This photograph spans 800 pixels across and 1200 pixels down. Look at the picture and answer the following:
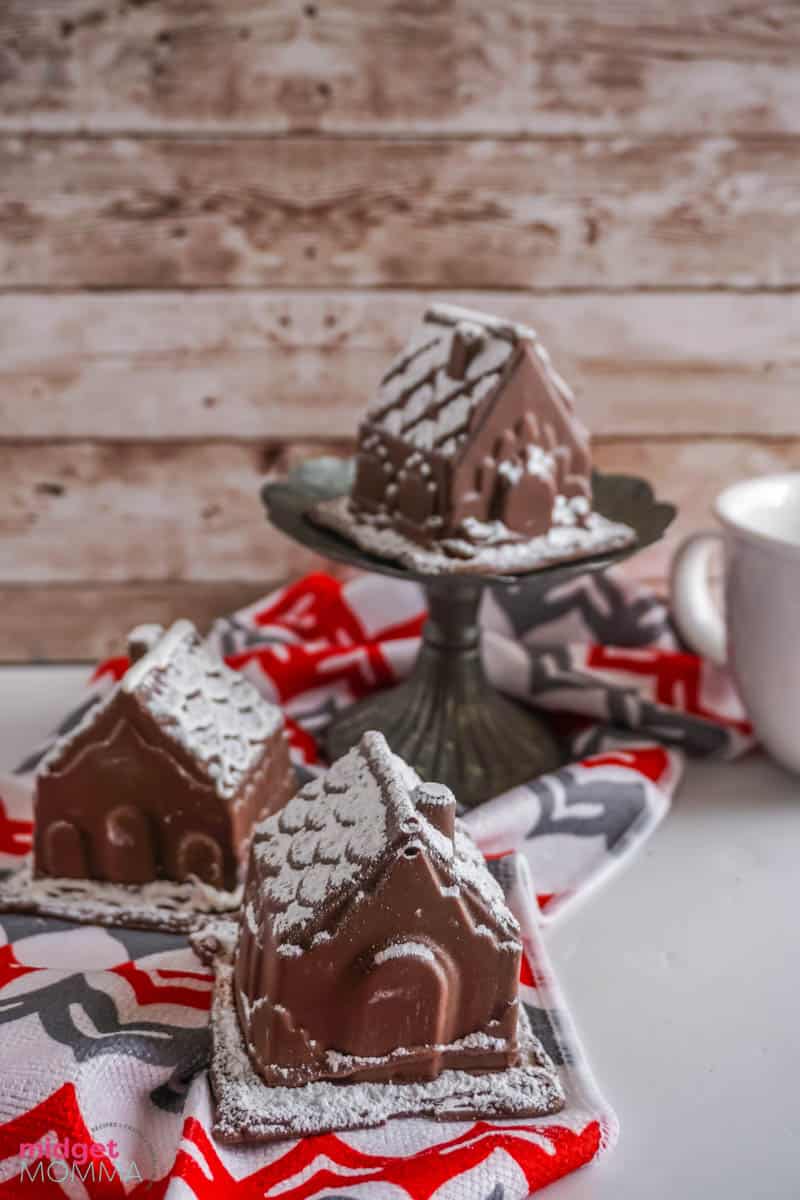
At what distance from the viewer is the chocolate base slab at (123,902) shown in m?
0.83

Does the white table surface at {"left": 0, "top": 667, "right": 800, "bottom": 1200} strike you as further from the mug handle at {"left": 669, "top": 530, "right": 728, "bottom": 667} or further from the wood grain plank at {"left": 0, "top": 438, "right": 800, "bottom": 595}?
the wood grain plank at {"left": 0, "top": 438, "right": 800, "bottom": 595}

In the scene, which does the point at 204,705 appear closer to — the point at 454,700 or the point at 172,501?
the point at 454,700

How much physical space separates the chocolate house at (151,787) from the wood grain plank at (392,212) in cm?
51

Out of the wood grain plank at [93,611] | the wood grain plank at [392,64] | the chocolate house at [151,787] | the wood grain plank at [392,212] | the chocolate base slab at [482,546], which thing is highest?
the wood grain plank at [392,64]

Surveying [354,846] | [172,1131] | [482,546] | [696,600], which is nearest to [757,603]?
[696,600]

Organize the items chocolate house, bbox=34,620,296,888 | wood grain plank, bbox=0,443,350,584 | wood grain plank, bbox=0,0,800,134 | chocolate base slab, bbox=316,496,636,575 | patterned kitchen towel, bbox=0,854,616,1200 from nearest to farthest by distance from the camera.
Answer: patterned kitchen towel, bbox=0,854,616,1200 → chocolate house, bbox=34,620,296,888 → chocolate base slab, bbox=316,496,636,575 → wood grain plank, bbox=0,0,800,134 → wood grain plank, bbox=0,443,350,584

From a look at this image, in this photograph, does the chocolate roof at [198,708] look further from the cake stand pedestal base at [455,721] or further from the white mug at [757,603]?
the white mug at [757,603]

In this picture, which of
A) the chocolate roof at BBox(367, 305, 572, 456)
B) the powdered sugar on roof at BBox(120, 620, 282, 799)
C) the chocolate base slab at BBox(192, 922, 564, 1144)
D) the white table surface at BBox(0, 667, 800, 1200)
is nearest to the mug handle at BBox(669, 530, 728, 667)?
the white table surface at BBox(0, 667, 800, 1200)

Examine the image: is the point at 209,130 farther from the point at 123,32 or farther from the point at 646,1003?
the point at 646,1003

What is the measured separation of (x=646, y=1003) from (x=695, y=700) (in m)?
0.41

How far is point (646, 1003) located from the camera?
2.65 ft

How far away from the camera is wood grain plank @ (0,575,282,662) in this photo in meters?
1.36

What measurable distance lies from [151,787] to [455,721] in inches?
12.3

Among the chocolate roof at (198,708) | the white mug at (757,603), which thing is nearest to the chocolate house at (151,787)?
the chocolate roof at (198,708)
